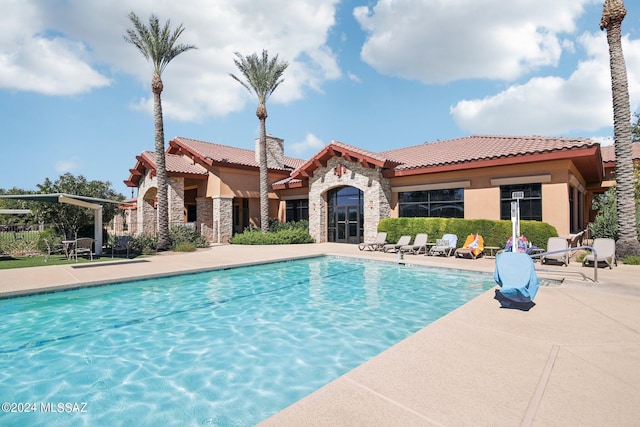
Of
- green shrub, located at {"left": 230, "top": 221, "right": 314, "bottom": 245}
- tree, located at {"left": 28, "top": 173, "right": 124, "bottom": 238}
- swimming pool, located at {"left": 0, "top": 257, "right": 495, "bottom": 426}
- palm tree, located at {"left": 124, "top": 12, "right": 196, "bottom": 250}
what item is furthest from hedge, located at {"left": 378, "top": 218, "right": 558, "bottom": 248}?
tree, located at {"left": 28, "top": 173, "right": 124, "bottom": 238}

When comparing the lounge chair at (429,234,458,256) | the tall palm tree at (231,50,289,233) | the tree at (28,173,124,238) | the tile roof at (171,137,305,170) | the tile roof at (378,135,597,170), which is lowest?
the lounge chair at (429,234,458,256)

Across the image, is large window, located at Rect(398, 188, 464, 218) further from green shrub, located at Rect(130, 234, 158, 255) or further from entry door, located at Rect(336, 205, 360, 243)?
green shrub, located at Rect(130, 234, 158, 255)

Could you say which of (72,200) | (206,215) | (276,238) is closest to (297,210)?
(276,238)

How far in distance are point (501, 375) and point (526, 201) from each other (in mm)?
13797

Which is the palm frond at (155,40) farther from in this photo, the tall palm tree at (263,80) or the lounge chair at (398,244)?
the lounge chair at (398,244)

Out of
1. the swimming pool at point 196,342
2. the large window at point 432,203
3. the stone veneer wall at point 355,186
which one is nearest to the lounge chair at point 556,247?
the swimming pool at point 196,342

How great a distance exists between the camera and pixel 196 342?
5828mm

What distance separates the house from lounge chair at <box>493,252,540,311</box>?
9.74 metres

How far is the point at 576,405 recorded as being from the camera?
298 centimetres

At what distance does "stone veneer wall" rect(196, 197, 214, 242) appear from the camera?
23.8 metres

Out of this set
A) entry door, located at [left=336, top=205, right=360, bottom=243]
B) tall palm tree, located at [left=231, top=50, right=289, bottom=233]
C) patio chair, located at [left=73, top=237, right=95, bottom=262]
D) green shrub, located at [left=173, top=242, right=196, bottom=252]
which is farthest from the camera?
tall palm tree, located at [left=231, top=50, right=289, bottom=233]

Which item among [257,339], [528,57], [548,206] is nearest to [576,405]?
[257,339]

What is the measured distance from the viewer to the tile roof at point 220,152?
23625 mm

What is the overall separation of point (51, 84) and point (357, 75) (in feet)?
56.6
